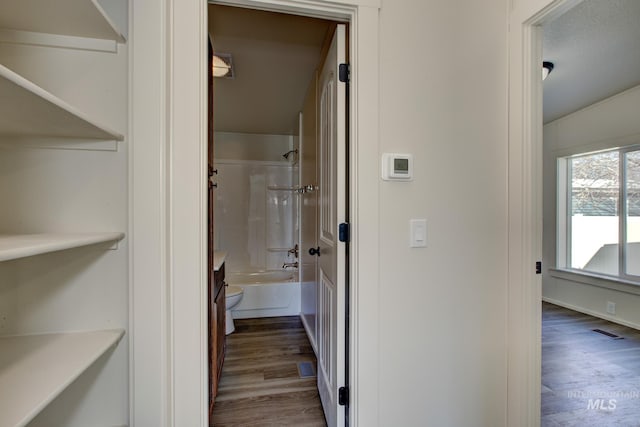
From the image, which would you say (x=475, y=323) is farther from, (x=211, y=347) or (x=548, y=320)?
(x=548, y=320)

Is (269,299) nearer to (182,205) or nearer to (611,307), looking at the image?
(182,205)

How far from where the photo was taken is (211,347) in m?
1.63

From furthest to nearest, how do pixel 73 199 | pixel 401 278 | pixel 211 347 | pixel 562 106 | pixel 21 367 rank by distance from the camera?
pixel 562 106, pixel 211 347, pixel 401 278, pixel 73 199, pixel 21 367

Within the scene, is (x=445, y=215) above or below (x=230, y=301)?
above

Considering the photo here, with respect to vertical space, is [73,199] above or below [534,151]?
below

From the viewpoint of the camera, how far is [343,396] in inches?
52.6

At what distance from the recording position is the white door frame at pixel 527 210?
1.29 m

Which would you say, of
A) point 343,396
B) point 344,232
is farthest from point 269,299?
point 344,232

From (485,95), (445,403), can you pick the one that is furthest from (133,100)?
(445,403)

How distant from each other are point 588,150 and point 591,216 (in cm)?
82

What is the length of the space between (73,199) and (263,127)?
2.95m

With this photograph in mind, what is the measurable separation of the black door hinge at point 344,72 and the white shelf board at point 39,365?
136 cm

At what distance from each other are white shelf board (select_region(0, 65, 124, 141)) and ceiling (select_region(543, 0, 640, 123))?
2323mm

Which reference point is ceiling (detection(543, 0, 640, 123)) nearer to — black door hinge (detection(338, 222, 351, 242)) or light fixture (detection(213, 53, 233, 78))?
black door hinge (detection(338, 222, 351, 242))
